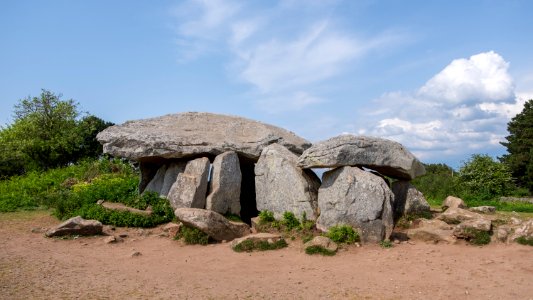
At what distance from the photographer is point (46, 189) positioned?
23078 mm

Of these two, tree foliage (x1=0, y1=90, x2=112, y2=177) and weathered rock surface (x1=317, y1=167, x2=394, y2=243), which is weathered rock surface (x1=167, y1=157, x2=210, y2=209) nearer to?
weathered rock surface (x1=317, y1=167, x2=394, y2=243)

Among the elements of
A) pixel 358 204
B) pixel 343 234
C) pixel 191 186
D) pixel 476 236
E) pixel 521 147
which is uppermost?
pixel 521 147

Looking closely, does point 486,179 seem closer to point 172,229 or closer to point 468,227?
point 468,227

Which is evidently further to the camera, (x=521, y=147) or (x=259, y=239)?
(x=521, y=147)

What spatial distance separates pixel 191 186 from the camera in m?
14.7

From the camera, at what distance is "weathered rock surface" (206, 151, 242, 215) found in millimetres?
14641

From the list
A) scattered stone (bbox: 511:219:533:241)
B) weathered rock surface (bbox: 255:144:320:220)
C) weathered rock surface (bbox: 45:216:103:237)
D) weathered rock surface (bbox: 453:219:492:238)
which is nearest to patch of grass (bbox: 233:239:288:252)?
weathered rock surface (bbox: 255:144:320:220)

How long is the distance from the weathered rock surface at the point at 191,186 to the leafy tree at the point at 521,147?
22.2m

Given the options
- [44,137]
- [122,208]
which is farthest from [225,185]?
[44,137]

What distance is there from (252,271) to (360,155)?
15.4 ft

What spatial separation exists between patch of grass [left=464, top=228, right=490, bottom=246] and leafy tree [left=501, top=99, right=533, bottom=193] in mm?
19461

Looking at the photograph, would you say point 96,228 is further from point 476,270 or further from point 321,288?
point 476,270

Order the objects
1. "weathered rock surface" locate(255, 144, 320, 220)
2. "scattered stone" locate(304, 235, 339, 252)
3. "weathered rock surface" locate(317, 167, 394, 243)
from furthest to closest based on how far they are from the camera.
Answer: "weathered rock surface" locate(255, 144, 320, 220)
"weathered rock surface" locate(317, 167, 394, 243)
"scattered stone" locate(304, 235, 339, 252)

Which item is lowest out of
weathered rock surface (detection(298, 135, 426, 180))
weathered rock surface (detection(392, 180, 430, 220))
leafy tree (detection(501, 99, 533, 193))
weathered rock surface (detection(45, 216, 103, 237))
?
weathered rock surface (detection(45, 216, 103, 237))
